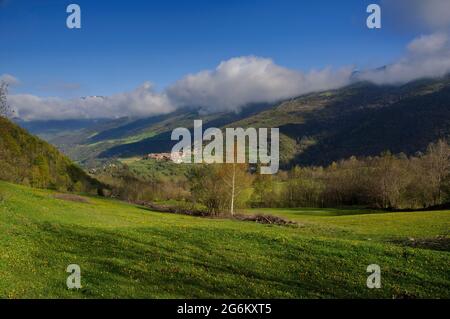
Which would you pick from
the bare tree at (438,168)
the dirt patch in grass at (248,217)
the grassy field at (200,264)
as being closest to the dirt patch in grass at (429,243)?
the grassy field at (200,264)

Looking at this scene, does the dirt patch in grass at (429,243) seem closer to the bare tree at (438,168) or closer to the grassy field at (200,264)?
the grassy field at (200,264)

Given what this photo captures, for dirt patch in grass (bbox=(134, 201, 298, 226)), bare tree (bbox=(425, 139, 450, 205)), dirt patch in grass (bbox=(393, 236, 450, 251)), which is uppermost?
bare tree (bbox=(425, 139, 450, 205))

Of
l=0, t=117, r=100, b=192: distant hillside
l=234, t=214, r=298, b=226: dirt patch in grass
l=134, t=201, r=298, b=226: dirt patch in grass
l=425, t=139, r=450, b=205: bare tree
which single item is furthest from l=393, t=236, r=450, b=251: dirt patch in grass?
l=0, t=117, r=100, b=192: distant hillside

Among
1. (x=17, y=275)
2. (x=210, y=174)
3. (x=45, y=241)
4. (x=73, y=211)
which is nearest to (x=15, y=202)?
(x=73, y=211)

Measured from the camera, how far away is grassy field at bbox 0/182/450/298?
21.9 m

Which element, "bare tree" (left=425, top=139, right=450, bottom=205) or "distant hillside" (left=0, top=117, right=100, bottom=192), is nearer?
→ "bare tree" (left=425, top=139, right=450, bottom=205)

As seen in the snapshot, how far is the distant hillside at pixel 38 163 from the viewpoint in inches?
5448

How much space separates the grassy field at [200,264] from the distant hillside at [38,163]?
103 m

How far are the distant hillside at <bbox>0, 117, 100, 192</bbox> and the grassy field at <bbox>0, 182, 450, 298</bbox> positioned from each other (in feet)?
339

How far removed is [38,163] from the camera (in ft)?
510

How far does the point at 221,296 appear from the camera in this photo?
21.2m

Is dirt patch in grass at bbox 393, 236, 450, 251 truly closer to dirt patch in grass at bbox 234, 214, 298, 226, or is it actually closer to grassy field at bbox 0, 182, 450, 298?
grassy field at bbox 0, 182, 450, 298
